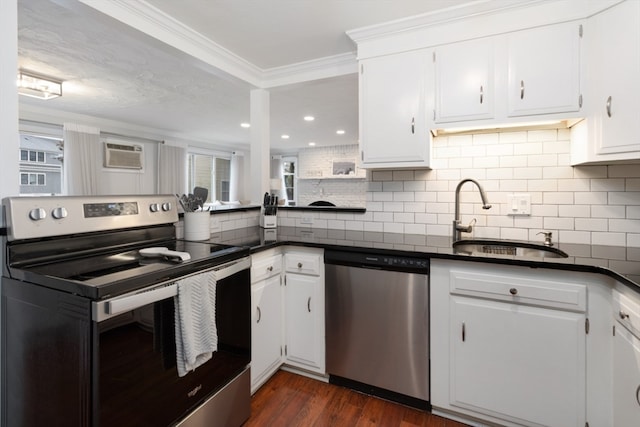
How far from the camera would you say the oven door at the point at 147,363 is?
3.13 feet

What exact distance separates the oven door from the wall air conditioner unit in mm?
5261

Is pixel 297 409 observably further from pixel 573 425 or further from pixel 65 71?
pixel 65 71

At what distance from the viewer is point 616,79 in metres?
1.47

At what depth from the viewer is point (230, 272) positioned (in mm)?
1439

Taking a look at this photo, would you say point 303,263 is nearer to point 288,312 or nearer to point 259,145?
point 288,312

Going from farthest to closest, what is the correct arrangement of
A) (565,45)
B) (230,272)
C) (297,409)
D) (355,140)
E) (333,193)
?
1. (333,193)
2. (355,140)
3. (297,409)
4. (565,45)
5. (230,272)

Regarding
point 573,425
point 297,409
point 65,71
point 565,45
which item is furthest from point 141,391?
point 65,71

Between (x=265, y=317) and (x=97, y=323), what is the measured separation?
102 centimetres

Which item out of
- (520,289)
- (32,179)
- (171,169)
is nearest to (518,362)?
(520,289)

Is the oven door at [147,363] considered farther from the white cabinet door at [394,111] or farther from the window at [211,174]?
the window at [211,174]

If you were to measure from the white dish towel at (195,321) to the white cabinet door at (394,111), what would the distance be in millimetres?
1278

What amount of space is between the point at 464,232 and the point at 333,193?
5986 millimetres

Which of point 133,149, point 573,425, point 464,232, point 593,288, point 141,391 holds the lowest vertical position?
point 573,425

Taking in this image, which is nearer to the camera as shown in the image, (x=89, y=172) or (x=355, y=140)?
(x=89, y=172)
